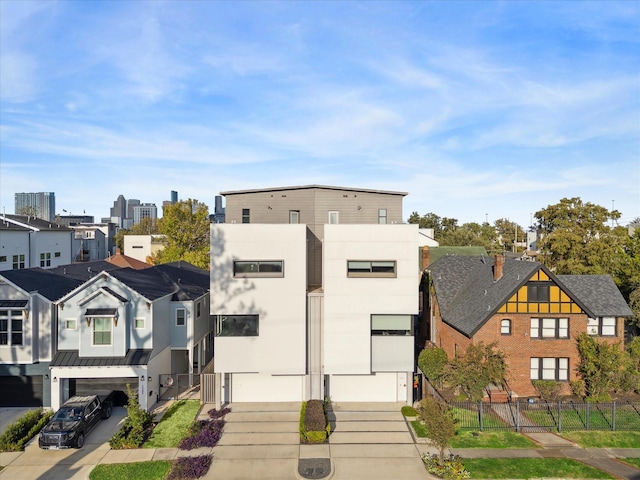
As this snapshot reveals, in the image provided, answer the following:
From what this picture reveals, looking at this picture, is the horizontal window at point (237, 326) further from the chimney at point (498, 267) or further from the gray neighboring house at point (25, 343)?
the chimney at point (498, 267)

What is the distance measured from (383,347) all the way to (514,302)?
27.7 feet

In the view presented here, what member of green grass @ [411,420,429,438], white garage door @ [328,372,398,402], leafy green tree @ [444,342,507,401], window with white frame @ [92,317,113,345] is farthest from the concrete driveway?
leafy green tree @ [444,342,507,401]

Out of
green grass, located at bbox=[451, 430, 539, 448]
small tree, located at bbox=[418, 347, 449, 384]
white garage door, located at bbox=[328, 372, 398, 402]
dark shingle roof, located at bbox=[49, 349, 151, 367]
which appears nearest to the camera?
green grass, located at bbox=[451, 430, 539, 448]

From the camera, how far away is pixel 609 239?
3972cm

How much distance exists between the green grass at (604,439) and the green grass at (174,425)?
692 inches

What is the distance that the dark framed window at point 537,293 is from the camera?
2414 cm

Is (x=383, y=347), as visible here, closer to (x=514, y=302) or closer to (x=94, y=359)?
(x=514, y=302)

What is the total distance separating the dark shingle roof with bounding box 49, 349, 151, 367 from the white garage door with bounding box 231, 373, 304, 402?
4989 mm

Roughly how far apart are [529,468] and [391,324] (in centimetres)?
849

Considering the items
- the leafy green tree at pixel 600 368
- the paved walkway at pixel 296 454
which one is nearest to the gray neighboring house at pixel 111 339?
the paved walkway at pixel 296 454

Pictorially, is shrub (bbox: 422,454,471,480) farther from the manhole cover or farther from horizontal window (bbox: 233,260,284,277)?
horizontal window (bbox: 233,260,284,277)

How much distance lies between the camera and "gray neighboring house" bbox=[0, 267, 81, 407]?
21.6 metres

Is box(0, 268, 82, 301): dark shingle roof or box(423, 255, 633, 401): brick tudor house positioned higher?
box(0, 268, 82, 301): dark shingle roof

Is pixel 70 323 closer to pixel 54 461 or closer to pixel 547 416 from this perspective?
pixel 54 461
